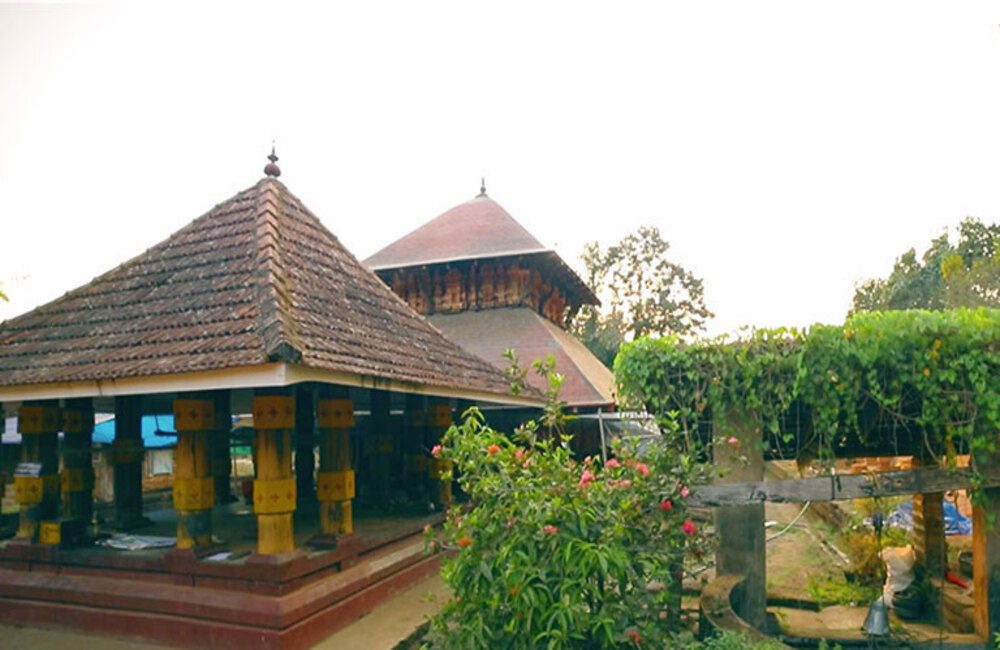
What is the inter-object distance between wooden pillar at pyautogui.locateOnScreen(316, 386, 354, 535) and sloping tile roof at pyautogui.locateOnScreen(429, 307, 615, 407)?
22.3ft

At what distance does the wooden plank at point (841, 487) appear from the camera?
4.80m

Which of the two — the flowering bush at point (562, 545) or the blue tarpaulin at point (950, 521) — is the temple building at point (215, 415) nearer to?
the flowering bush at point (562, 545)

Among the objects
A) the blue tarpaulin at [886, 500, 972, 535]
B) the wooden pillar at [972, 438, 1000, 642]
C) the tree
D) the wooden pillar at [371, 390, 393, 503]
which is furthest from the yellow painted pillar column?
the tree

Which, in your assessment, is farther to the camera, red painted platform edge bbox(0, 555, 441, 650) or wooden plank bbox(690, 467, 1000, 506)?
wooden plank bbox(690, 467, 1000, 506)

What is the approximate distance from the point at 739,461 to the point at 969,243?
32246 mm

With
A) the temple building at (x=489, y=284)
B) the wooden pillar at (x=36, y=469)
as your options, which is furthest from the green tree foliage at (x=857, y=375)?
the temple building at (x=489, y=284)

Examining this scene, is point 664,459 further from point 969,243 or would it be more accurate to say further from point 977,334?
point 969,243

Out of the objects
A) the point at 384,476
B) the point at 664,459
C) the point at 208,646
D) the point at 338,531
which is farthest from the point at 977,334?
the point at 384,476

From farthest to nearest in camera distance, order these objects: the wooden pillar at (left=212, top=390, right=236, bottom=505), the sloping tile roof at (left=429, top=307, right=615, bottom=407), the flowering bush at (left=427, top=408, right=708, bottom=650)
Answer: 1. the sloping tile roof at (left=429, top=307, right=615, bottom=407)
2. the wooden pillar at (left=212, top=390, right=236, bottom=505)
3. the flowering bush at (left=427, top=408, right=708, bottom=650)

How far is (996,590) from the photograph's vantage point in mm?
4980

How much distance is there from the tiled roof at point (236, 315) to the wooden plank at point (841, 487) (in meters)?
2.74

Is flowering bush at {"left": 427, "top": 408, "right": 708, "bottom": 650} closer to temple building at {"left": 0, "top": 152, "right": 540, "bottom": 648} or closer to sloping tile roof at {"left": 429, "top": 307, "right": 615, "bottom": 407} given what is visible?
temple building at {"left": 0, "top": 152, "right": 540, "bottom": 648}

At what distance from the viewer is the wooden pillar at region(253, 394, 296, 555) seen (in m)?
4.89

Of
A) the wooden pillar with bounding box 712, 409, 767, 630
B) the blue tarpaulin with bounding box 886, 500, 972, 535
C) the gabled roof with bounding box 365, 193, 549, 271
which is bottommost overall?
the blue tarpaulin with bounding box 886, 500, 972, 535
